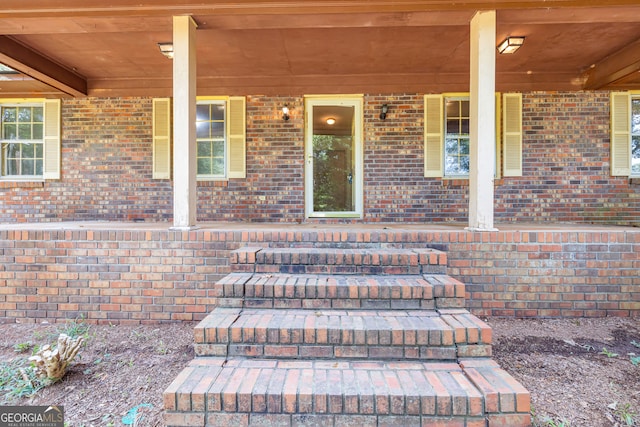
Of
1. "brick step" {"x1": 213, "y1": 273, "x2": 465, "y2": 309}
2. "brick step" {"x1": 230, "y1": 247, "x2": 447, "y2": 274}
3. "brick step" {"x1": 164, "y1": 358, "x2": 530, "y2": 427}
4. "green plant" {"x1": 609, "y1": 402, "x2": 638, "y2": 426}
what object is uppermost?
"brick step" {"x1": 230, "y1": 247, "x2": 447, "y2": 274}

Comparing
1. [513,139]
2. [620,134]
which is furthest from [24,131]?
[620,134]

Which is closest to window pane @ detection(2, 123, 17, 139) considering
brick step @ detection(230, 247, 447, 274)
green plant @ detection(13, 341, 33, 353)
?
green plant @ detection(13, 341, 33, 353)

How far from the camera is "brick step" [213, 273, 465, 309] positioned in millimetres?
2254

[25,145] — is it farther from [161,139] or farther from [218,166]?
[218,166]

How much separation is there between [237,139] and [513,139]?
4.23 m

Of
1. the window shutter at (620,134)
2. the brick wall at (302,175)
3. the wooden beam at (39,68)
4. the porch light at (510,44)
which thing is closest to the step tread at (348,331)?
the brick wall at (302,175)

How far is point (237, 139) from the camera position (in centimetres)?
523

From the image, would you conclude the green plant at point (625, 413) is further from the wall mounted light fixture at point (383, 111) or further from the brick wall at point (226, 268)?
the wall mounted light fixture at point (383, 111)

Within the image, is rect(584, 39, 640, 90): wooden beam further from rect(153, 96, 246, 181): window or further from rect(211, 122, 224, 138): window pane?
rect(211, 122, 224, 138): window pane

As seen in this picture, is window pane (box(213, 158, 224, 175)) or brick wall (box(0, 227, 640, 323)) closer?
brick wall (box(0, 227, 640, 323))

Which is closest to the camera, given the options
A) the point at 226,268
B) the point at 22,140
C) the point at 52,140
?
the point at 226,268

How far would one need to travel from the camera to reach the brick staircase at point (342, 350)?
1521 millimetres

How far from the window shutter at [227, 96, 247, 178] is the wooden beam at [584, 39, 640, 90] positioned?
5176 mm

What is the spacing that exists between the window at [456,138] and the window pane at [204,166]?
12.2 feet
